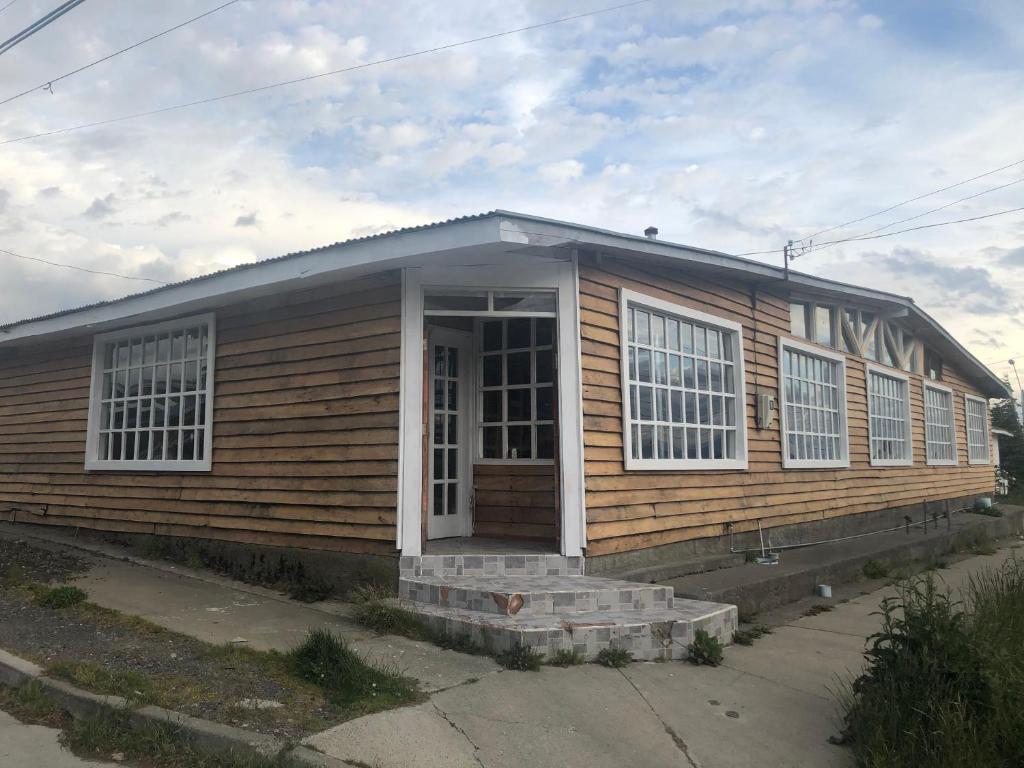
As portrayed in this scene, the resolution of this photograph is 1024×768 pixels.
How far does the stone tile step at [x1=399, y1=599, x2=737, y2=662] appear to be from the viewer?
5199 millimetres

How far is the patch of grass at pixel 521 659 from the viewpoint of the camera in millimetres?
4977

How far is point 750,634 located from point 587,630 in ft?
5.49

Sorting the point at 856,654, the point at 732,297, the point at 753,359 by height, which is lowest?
the point at 856,654

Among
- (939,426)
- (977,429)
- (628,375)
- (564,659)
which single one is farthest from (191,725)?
(977,429)

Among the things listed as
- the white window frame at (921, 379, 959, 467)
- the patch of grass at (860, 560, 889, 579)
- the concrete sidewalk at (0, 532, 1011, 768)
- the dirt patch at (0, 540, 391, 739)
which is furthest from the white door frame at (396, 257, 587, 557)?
the white window frame at (921, 379, 959, 467)

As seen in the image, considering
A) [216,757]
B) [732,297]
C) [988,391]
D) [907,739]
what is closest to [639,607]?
[907,739]

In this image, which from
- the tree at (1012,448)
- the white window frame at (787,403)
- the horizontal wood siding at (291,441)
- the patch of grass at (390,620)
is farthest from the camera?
the tree at (1012,448)

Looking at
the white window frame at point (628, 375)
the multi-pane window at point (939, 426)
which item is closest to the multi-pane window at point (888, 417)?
the multi-pane window at point (939, 426)

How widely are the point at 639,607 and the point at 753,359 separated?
4.41 metres

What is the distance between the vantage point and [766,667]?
5.43 metres

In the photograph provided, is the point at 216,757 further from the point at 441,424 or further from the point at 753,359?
the point at 753,359

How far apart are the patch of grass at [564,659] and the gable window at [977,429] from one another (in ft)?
51.0

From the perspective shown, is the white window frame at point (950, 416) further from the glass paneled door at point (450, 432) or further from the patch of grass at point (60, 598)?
the patch of grass at point (60, 598)

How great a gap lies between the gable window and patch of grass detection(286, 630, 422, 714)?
1677 cm
